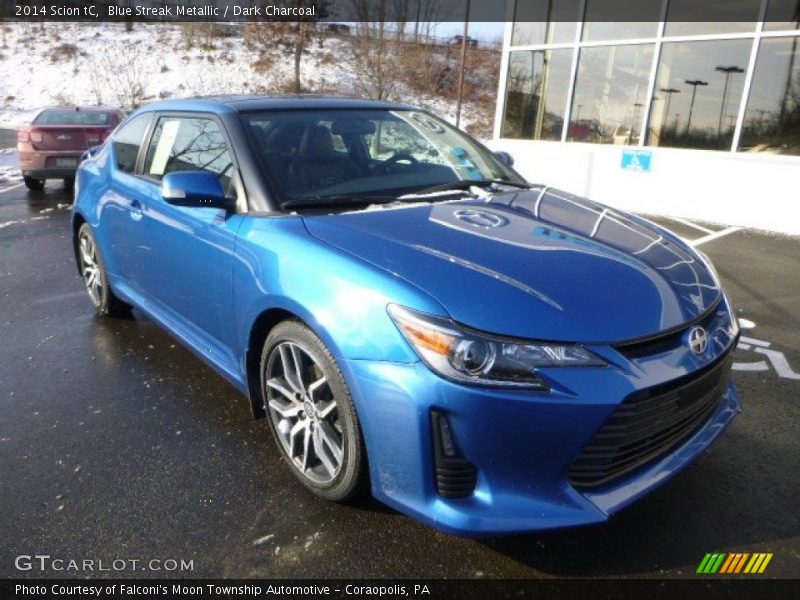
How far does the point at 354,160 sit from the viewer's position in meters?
2.96

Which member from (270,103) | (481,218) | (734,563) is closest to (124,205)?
(270,103)

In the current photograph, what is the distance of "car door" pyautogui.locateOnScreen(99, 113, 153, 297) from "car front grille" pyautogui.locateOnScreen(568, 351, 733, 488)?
291 centimetres

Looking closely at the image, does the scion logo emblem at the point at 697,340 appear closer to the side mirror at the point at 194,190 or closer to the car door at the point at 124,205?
the side mirror at the point at 194,190

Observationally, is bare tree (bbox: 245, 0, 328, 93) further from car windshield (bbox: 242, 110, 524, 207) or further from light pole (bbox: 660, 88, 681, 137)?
car windshield (bbox: 242, 110, 524, 207)

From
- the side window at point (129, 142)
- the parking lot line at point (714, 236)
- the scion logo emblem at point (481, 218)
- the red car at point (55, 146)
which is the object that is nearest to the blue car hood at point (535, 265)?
the scion logo emblem at point (481, 218)

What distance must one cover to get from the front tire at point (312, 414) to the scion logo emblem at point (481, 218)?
835 millimetres

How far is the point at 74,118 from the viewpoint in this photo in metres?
10.9

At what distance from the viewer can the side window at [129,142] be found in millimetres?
3816

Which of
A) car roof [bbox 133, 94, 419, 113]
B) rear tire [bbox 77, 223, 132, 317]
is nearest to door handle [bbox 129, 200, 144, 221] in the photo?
car roof [bbox 133, 94, 419, 113]

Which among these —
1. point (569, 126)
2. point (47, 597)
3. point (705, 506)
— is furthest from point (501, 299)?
point (569, 126)

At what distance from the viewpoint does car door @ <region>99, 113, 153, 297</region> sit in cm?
362

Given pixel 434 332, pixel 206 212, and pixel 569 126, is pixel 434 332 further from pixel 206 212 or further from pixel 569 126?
pixel 569 126

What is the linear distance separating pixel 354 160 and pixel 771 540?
242cm

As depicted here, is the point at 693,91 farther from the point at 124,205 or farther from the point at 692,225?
the point at 124,205
